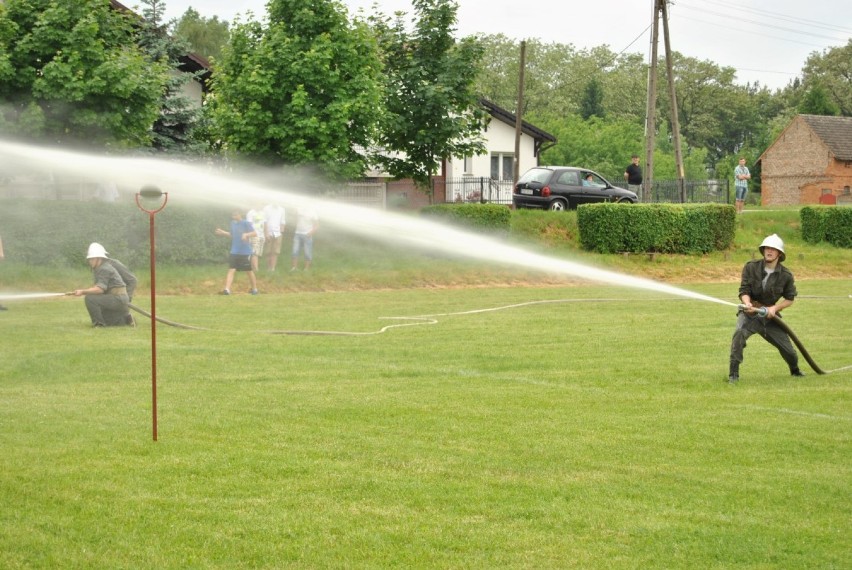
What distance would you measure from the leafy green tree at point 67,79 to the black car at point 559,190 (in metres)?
15.4

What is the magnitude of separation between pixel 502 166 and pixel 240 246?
39.3m

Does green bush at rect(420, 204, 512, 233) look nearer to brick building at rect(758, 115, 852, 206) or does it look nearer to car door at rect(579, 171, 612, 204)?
car door at rect(579, 171, 612, 204)

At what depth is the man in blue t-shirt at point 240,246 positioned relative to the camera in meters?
27.6

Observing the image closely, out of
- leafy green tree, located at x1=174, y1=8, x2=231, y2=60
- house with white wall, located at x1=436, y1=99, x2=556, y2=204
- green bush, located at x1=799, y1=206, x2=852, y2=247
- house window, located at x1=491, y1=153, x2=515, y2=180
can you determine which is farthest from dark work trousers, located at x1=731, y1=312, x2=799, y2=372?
leafy green tree, located at x1=174, y1=8, x2=231, y2=60

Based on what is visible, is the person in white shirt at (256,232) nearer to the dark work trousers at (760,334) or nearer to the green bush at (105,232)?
the green bush at (105,232)

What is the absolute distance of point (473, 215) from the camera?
36.2 metres

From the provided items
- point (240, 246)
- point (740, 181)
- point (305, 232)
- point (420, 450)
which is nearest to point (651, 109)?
point (740, 181)

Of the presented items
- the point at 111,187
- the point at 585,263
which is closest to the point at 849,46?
the point at 585,263

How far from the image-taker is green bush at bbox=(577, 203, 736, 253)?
37.7 meters

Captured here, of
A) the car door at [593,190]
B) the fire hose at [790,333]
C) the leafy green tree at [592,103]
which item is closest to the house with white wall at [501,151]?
the car door at [593,190]

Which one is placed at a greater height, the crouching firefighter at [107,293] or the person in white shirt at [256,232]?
the person in white shirt at [256,232]

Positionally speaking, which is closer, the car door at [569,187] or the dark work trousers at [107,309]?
the dark work trousers at [107,309]

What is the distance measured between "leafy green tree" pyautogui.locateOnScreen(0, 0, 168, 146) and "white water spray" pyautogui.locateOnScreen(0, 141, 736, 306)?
95cm

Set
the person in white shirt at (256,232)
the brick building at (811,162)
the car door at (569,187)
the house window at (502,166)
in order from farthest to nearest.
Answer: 1. the brick building at (811,162)
2. the house window at (502,166)
3. the car door at (569,187)
4. the person in white shirt at (256,232)
